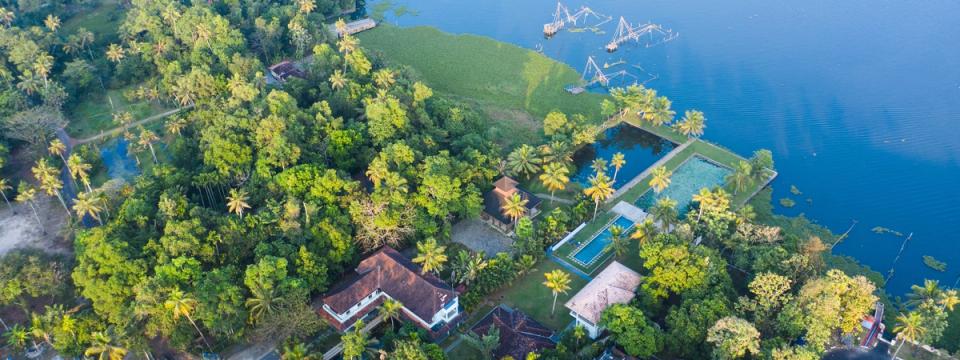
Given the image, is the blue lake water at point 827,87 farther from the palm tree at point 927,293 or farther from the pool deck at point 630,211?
the pool deck at point 630,211

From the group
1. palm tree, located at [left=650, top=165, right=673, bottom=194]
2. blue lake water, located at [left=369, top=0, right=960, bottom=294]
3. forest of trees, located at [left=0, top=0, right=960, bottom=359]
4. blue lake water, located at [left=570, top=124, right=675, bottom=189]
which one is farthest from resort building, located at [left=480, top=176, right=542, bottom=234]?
blue lake water, located at [left=369, top=0, right=960, bottom=294]

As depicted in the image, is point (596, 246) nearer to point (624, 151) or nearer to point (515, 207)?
point (515, 207)

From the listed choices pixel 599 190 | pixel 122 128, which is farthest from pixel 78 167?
pixel 599 190

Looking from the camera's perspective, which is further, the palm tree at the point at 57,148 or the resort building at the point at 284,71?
the resort building at the point at 284,71

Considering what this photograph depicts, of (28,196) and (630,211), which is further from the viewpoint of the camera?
(630,211)

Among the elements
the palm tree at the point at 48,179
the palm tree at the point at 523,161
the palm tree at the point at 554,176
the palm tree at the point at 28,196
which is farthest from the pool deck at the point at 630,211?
the palm tree at the point at 28,196

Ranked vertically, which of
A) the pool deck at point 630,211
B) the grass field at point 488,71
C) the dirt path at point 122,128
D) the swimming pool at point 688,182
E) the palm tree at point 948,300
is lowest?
the dirt path at point 122,128
